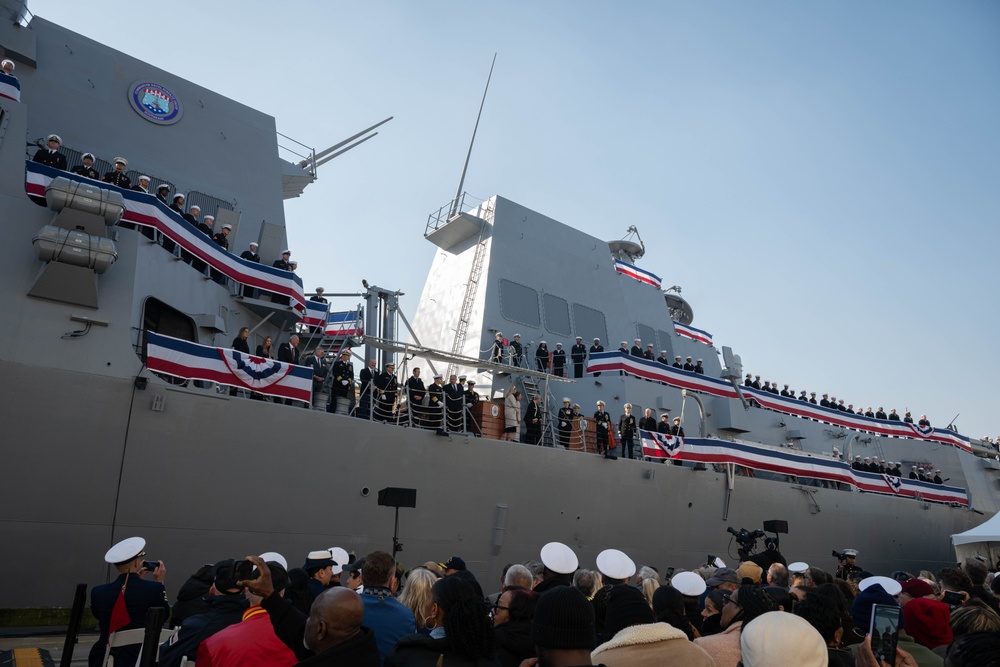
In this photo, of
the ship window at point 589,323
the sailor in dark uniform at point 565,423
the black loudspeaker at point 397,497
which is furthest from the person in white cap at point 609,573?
the ship window at point 589,323

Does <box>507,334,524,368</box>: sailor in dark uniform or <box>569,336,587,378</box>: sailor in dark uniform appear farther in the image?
<box>569,336,587,378</box>: sailor in dark uniform

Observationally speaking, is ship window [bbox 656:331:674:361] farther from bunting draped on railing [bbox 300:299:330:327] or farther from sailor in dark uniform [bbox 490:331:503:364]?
bunting draped on railing [bbox 300:299:330:327]

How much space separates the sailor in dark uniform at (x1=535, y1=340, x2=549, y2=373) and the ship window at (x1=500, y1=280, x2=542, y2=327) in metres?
1.00

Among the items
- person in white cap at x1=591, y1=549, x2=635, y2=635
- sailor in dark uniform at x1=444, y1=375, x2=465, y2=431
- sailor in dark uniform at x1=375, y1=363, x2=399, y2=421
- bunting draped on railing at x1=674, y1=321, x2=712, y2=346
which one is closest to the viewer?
person in white cap at x1=591, y1=549, x2=635, y2=635

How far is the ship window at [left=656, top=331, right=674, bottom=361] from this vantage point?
18861mm

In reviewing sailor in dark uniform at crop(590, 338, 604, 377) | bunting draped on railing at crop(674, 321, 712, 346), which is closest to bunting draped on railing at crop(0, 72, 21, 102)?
sailor in dark uniform at crop(590, 338, 604, 377)

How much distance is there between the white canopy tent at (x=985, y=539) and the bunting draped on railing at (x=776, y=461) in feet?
9.43

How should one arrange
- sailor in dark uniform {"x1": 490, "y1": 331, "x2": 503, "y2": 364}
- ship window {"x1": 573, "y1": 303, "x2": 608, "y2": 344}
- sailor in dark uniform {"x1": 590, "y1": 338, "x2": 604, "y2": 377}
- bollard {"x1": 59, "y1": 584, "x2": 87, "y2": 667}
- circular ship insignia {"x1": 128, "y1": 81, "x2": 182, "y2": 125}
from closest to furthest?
bollard {"x1": 59, "y1": 584, "x2": 87, "y2": 667}, circular ship insignia {"x1": 128, "y1": 81, "x2": 182, "y2": 125}, sailor in dark uniform {"x1": 490, "y1": 331, "x2": 503, "y2": 364}, sailor in dark uniform {"x1": 590, "y1": 338, "x2": 604, "y2": 377}, ship window {"x1": 573, "y1": 303, "x2": 608, "y2": 344}

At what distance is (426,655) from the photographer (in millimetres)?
2838

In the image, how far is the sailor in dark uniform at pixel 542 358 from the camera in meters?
14.7

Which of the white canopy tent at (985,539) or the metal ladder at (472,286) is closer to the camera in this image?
the white canopy tent at (985,539)

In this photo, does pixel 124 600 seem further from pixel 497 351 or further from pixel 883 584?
pixel 497 351

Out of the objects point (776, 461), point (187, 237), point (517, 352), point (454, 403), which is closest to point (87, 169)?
point (187, 237)

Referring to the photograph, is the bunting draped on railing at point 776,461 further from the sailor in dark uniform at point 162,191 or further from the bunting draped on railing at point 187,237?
the sailor in dark uniform at point 162,191
